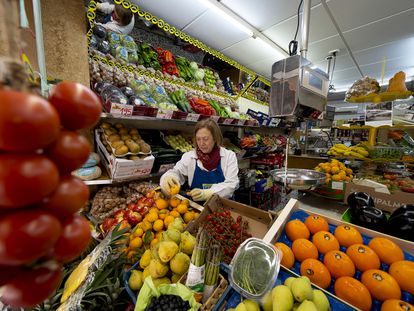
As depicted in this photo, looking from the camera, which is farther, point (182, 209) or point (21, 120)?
point (182, 209)

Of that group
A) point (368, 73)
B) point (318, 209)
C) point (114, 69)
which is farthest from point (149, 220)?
point (368, 73)

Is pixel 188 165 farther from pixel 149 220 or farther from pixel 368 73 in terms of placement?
pixel 368 73

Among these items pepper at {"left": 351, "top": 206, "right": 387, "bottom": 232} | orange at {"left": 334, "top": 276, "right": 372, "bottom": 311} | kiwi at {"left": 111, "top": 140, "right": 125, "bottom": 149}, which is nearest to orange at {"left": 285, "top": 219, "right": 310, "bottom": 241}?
orange at {"left": 334, "top": 276, "right": 372, "bottom": 311}

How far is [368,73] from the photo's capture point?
13.9 ft

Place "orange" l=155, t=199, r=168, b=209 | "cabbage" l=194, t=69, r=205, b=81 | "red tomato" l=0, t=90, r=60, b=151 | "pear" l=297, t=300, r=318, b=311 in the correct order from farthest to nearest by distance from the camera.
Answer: "cabbage" l=194, t=69, r=205, b=81 < "orange" l=155, t=199, r=168, b=209 < "pear" l=297, t=300, r=318, b=311 < "red tomato" l=0, t=90, r=60, b=151

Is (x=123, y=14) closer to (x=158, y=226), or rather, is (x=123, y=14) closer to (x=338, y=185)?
(x=158, y=226)

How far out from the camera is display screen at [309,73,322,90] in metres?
1.26

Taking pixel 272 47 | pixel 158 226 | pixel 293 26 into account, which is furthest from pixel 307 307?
pixel 272 47

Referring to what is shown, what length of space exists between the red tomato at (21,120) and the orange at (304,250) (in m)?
0.91

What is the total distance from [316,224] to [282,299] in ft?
1.48

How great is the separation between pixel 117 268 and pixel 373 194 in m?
1.88

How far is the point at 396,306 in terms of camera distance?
20.9 inches

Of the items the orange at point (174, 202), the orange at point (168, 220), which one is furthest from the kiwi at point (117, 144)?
the orange at point (168, 220)

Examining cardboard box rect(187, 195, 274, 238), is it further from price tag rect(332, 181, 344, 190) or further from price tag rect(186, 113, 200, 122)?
price tag rect(332, 181, 344, 190)
